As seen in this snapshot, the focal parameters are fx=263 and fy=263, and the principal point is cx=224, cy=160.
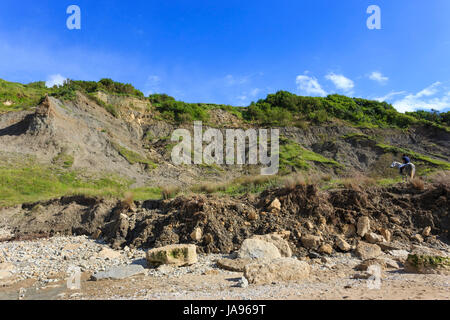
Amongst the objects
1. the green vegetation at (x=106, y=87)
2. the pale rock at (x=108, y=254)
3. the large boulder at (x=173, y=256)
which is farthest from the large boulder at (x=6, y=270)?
the green vegetation at (x=106, y=87)

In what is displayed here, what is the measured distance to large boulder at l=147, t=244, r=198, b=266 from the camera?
21.8ft

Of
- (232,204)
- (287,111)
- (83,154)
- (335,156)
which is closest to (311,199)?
(232,204)

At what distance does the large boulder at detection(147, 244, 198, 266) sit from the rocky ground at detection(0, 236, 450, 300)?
0.15 metres

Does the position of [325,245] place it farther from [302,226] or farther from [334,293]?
[334,293]

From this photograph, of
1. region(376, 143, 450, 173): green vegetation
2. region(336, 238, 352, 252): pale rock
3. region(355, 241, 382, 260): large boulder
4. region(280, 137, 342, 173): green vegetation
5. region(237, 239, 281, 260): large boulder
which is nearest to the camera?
region(237, 239, 281, 260): large boulder

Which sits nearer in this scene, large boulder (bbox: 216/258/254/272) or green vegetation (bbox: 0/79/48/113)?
large boulder (bbox: 216/258/254/272)

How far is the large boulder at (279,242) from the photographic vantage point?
7387 mm

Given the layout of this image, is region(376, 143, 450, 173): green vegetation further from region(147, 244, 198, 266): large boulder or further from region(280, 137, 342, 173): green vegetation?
region(147, 244, 198, 266): large boulder

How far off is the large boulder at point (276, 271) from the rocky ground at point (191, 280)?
12 centimetres

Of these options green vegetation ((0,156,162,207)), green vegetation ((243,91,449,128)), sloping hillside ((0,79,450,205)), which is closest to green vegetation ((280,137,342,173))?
sloping hillside ((0,79,450,205))

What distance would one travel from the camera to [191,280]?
5777 millimetres

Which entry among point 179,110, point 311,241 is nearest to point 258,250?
point 311,241

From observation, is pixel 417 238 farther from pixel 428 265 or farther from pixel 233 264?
pixel 233 264
